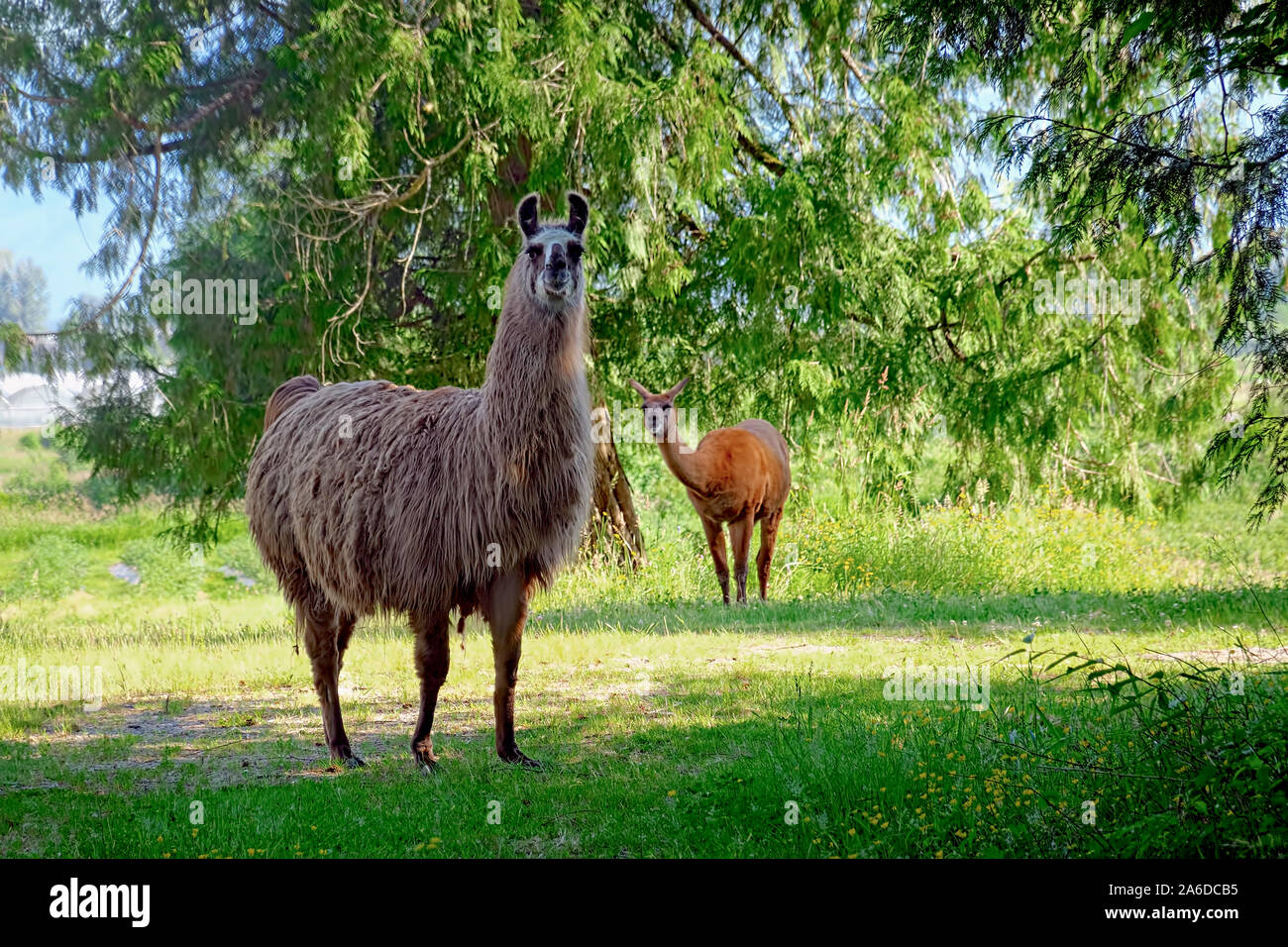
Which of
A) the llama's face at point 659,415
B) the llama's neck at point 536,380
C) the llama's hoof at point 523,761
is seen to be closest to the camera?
the llama's neck at point 536,380

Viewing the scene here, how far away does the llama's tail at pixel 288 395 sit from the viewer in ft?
23.1

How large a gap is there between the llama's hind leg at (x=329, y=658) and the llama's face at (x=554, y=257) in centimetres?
215

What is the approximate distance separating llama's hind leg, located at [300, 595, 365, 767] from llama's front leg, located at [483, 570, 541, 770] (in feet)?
2.86

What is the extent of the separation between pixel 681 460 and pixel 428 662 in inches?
215

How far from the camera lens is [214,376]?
1159cm

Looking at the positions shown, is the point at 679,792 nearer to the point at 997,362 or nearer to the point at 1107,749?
the point at 1107,749

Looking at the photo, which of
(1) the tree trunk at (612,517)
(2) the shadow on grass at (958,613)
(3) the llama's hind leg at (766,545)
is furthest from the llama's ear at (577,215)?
(1) the tree trunk at (612,517)

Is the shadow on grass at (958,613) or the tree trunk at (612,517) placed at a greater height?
the tree trunk at (612,517)

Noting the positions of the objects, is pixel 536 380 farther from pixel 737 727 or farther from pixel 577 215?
pixel 737 727

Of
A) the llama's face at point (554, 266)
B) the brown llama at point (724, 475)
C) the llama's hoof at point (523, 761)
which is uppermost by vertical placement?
the llama's face at point (554, 266)

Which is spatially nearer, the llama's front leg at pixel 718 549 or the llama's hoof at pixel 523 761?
the llama's hoof at pixel 523 761

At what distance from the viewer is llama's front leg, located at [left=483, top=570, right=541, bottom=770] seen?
5469 millimetres

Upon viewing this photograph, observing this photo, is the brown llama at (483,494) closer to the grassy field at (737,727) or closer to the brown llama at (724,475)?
the grassy field at (737,727)

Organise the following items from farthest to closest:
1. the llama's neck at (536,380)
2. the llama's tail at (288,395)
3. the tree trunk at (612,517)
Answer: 1. the tree trunk at (612,517)
2. the llama's tail at (288,395)
3. the llama's neck at (536,380)
